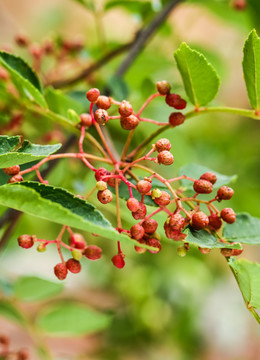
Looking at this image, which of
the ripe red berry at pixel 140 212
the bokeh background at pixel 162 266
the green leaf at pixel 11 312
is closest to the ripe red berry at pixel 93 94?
the ripe red berry at pixel 140 212

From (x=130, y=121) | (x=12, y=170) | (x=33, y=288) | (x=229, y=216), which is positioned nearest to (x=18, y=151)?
(x=12, y=170)

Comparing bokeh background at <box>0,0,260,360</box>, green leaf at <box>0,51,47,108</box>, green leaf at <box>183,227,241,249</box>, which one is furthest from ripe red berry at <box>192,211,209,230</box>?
bokeh background at <box>0,0,260,360</box>

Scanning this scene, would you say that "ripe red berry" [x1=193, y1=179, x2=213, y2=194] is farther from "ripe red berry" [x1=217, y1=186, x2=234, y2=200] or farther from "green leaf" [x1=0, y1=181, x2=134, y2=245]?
"green leaf" [x1=0, y1=181, x2=134, y2=245]

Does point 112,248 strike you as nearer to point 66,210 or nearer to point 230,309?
point 230,309

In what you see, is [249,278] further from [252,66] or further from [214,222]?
[252,66]

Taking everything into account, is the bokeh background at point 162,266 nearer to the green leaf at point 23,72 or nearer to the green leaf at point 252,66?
the green leaf at point 23,72

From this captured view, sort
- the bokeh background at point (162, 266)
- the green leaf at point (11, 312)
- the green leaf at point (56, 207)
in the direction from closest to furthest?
the green leaf at point (56, 207), the green leaf at point (11, 312), the bokeh background at point (162, 266)

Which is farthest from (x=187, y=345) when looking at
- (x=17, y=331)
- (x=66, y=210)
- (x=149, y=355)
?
(x=66, y=210)
